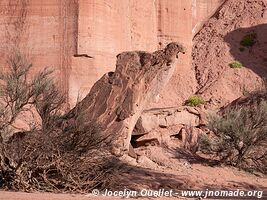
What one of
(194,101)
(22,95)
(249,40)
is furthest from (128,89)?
(249,40)

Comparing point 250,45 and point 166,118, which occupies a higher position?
point 250,45

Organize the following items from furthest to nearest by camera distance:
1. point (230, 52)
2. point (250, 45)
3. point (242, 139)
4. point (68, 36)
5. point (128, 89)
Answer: point (250, 45) → point (230, 52) → point (68, 36) → point (242, 139) → point (128, 89)

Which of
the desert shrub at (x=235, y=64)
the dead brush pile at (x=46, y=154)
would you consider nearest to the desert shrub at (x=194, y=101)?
the desert shrub at (x=235, y=64)

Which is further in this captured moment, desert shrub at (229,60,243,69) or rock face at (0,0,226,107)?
desert shrub at (229,60,243,69)

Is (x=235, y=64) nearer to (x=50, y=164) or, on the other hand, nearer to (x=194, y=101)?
(x=194, y=101)

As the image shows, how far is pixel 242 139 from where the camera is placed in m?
14.6

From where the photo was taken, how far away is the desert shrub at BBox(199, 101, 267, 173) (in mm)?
14609

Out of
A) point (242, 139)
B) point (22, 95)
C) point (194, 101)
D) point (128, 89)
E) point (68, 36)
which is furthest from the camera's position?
point (194, 101)

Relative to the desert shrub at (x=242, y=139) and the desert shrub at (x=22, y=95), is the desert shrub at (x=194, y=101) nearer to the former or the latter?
the desert shrub at (x=242, y=139)

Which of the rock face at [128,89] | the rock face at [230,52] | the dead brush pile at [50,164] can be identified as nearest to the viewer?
the dead brush pile at [50,164]

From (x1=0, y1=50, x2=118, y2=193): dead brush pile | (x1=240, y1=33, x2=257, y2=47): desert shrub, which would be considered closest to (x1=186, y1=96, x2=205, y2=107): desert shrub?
(x1=240, y1=33, x2=257, y2=47): desert shrub

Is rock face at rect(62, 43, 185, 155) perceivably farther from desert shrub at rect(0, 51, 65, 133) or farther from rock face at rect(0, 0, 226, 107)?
rock face at rect(0, 0, 226, 107)

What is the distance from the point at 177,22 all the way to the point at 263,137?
15425 millimetres

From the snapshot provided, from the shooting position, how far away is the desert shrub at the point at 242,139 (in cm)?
1461
